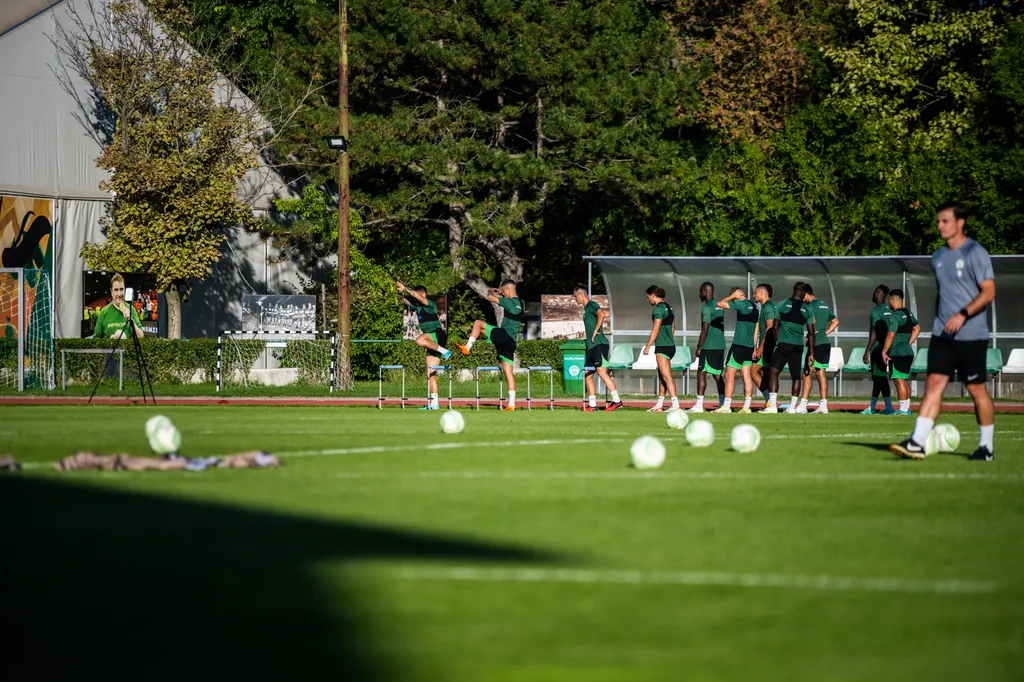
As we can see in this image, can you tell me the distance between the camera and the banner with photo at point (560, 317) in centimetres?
3562

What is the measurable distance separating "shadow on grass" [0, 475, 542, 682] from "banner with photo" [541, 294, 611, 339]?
2689 cm

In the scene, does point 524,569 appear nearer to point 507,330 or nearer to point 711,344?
point 507,330

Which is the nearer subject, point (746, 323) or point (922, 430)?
point (922, 430)

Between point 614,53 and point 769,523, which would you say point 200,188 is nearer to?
point 614,53

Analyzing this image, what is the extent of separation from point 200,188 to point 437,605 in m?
34.0

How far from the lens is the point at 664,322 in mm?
24141

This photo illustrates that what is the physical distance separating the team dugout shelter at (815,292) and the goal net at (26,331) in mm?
14023

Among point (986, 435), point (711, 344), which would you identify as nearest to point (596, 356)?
point (711, 344)

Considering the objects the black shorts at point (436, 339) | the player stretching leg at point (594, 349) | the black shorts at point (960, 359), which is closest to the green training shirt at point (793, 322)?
the player stretching leg at point (594, 349)

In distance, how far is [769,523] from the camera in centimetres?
837

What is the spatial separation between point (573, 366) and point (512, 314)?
7757mm

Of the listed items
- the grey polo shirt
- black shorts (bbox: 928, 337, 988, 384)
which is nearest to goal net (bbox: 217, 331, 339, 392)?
black shorts (bbox: 928, 337, 988, 384)

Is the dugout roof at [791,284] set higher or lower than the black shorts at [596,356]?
higher

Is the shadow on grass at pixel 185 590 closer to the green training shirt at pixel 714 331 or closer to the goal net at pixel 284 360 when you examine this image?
the green training shirt at pixel 714 331
